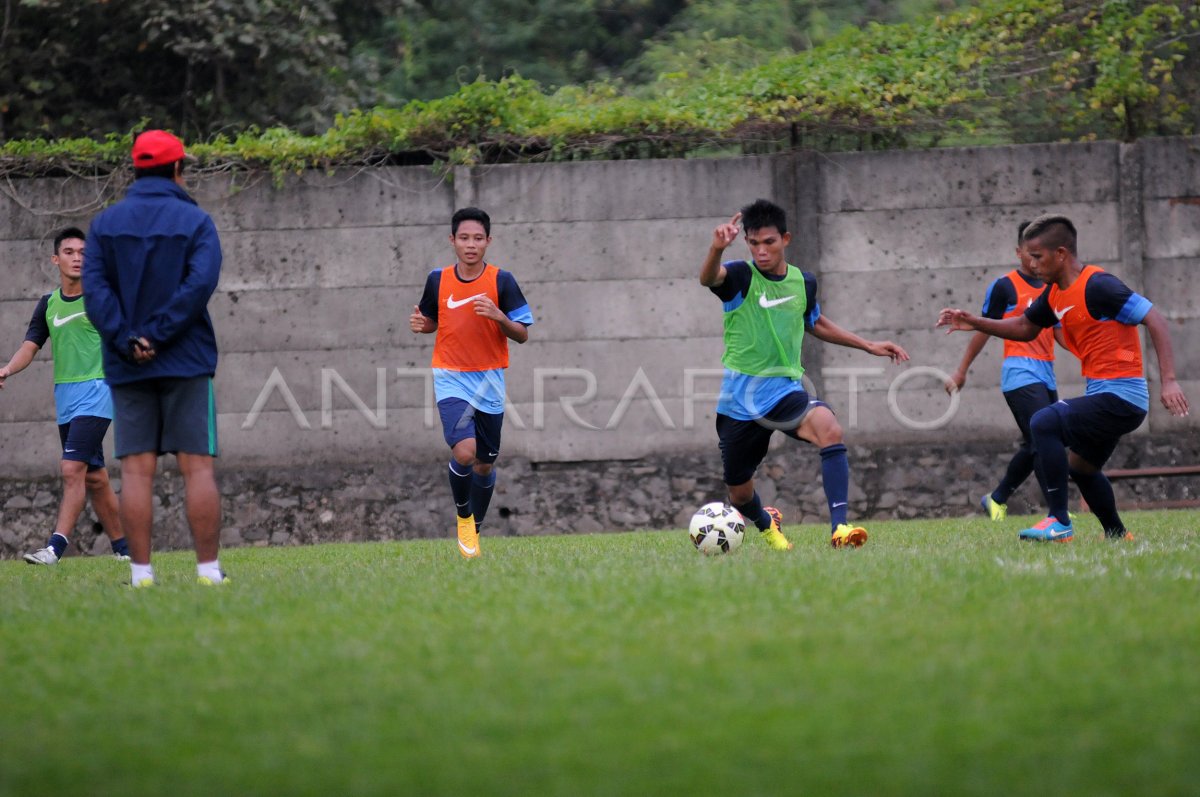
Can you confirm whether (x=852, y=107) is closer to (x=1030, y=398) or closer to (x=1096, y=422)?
(x=1030, y=398)

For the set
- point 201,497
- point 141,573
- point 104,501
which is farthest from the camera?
point 104,501

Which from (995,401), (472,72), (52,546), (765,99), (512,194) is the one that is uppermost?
(472,72)

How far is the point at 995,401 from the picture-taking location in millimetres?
13352

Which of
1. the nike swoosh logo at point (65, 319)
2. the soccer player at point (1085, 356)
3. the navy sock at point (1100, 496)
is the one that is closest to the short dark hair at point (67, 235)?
the nike swoosh logo at point (65, 319)

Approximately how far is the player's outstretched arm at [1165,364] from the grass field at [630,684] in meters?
1.45

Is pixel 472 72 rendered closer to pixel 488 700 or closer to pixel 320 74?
pixel 320 74

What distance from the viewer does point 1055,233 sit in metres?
8.44

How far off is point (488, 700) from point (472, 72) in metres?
21.2

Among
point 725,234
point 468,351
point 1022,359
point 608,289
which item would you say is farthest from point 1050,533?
point 608,289

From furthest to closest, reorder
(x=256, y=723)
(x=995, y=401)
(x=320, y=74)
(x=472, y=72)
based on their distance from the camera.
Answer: (x=472, y=72), (x=320, y=74), (x=995, y=401), (x=256, y=723)

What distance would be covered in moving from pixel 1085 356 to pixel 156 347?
5.31m

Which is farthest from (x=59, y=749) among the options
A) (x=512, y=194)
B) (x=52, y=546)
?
Result: (x=512, y=194)

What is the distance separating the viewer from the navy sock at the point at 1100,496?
8711 millimetres

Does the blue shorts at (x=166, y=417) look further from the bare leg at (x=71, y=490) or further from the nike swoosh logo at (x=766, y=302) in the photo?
the bare leg at (x=71, y=490)
